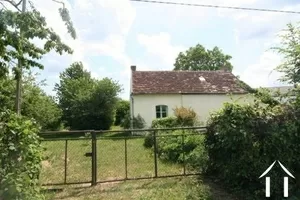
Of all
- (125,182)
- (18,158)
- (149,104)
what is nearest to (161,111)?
(149,104)

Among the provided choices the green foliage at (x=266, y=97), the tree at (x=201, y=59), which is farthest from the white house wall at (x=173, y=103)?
the tree at (x=201, y=59)

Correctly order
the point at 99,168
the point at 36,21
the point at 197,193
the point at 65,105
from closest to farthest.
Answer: the point at 36,21
the point at 197,193
the point at 99,168
the point at 65,105

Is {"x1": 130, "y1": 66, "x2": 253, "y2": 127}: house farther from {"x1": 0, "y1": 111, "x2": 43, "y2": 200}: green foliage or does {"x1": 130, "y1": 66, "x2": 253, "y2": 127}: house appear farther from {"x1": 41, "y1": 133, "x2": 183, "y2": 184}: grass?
{"x1": 0, "y1": 111, "x2": 43, "y2": 200}: green foliage

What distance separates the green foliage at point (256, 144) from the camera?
7.55 m

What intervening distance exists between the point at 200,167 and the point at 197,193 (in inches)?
73.4

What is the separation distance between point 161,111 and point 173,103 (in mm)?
1059

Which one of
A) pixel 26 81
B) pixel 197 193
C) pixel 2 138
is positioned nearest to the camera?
pixel 2 138

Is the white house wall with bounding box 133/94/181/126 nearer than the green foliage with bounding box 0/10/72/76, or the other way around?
the green foliage with bounding box 0/10/72/76

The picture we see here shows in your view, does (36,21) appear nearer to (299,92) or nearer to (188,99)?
(299,92)

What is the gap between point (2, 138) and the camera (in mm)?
5102

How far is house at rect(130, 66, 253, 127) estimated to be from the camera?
25.4m

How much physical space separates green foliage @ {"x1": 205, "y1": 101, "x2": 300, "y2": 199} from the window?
17.6 m

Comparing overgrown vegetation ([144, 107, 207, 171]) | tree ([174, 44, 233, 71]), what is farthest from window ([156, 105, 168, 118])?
tree ([174, 44, 233, 71])

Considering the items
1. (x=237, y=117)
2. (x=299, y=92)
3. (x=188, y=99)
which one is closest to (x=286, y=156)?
(x=237, y=117)
